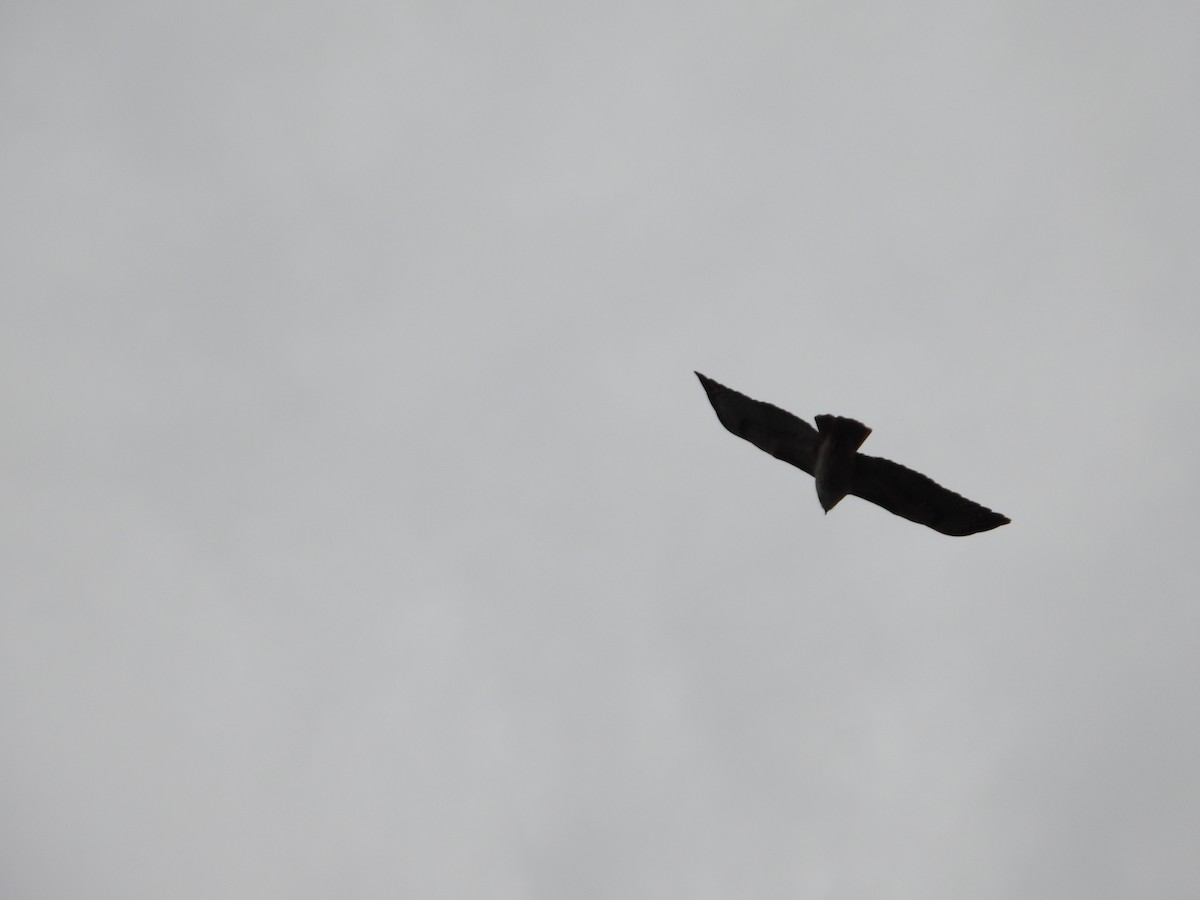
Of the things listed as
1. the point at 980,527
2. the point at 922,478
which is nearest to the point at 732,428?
the point at 922,478

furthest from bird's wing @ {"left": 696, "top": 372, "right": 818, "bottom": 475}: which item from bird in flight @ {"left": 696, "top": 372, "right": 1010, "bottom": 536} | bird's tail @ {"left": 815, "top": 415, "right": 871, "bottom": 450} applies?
bird's tail @ {"left": 815, "top": 415, "right": 871, "bottom": 450}

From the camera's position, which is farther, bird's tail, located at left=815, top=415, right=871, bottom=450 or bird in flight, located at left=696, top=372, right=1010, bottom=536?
bird in flight, located at left=696, top=372, right=1010, bottom=536

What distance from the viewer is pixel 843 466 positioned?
14.2 m

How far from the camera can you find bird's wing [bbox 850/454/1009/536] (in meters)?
14.2

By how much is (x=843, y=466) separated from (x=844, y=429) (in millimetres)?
767

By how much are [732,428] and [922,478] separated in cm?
287

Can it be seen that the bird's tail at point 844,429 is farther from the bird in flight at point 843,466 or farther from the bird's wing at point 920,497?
the bird's wing at point 920,497

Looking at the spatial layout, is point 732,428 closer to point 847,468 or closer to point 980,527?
point 847,468

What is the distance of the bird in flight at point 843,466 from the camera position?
13984 millimetres

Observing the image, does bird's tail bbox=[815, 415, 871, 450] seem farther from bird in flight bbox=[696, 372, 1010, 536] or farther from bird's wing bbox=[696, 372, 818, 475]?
bird's wing bbox=[696, 372, 818, 475]

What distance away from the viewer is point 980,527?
14.1 metres

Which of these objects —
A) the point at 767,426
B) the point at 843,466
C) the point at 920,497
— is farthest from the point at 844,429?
the point at 920,497

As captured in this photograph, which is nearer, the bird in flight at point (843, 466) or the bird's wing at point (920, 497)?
the bird in flight at point (843, 466)

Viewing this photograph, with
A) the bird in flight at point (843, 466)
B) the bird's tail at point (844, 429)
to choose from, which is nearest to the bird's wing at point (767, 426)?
A: the bird in flight at point (843, 466)
